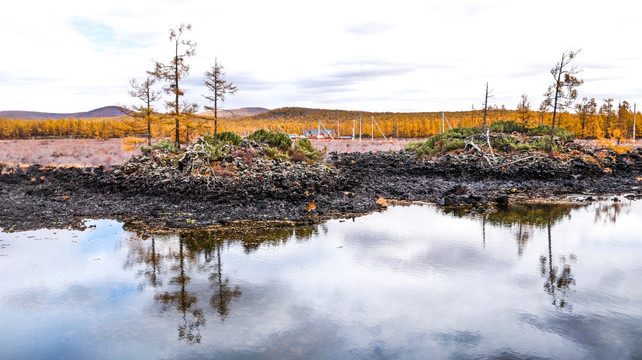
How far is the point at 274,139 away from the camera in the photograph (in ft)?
61.3

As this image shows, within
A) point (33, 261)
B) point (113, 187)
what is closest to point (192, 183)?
point (113, 187)

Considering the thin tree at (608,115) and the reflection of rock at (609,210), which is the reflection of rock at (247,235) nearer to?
the reflection of rock at (609,210)

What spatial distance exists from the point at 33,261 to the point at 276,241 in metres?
4.85

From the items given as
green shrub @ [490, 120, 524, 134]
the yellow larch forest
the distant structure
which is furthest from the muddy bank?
the distant structure

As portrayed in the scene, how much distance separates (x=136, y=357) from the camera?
17.5 feet

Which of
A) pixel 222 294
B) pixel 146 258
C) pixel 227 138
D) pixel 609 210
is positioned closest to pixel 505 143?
pixel 609 210

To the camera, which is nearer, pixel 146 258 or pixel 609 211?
pixel 146 258

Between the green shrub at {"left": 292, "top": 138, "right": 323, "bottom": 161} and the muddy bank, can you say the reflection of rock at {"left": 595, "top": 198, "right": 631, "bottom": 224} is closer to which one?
the muddy bank

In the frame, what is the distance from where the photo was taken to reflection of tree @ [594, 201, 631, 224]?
510 inches

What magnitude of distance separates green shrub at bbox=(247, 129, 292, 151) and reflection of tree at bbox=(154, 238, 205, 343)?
10743 mm

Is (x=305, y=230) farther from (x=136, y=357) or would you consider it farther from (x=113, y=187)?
(x=113, y=187)

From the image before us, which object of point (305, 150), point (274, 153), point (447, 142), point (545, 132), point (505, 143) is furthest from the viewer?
point (545, 132)

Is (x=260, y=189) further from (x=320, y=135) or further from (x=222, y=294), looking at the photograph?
(x=320, y=135)

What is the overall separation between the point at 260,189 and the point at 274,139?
5.04 m
